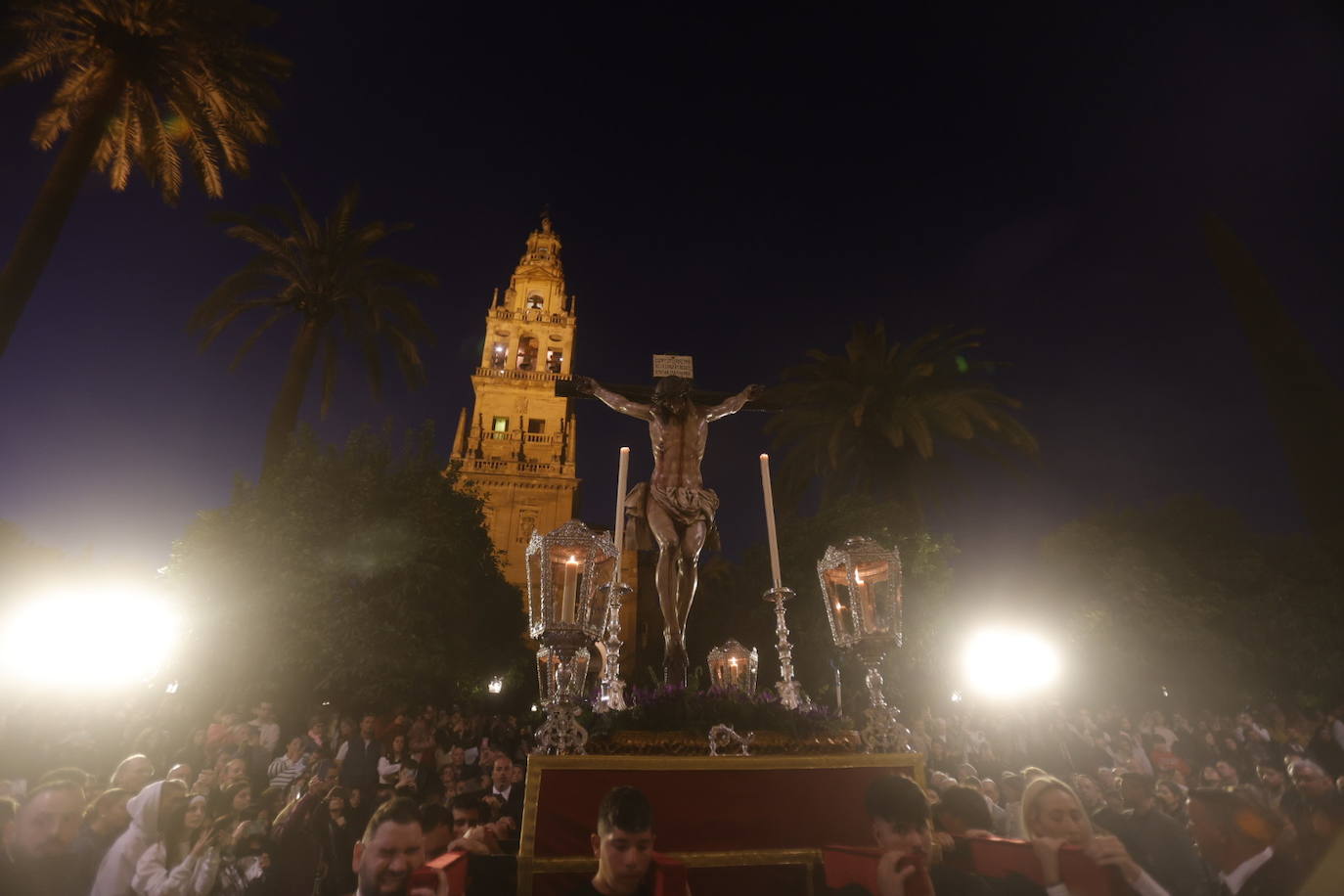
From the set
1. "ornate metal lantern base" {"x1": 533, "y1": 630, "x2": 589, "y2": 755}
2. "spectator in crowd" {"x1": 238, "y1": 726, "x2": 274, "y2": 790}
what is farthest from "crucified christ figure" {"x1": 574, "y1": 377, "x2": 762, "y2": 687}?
"spectator in crowd" {"x1": 238, "y1": 726, "x2": 274, "y2": 790}

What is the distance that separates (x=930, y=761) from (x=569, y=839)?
776 centimetres

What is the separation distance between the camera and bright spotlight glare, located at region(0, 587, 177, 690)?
1225cm

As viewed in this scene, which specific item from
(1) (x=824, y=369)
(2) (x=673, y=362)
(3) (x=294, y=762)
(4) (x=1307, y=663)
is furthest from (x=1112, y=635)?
(3) (x=294, y=762)

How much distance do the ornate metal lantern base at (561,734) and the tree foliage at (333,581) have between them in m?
15.7

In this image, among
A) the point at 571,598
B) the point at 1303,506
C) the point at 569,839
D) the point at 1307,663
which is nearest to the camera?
the point at 569,839

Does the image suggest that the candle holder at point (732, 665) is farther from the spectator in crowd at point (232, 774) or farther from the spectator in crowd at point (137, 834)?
the spectator in crowd at point (137, 834)

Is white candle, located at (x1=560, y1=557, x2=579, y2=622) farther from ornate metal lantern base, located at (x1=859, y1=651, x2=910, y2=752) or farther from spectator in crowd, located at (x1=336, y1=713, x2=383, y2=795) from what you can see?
spectator in crowd, located at (x1=336, y1=713, x2=383, y2=795)

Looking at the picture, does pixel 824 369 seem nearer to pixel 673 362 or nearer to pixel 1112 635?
pixel 1112 635

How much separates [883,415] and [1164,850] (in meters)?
19.4

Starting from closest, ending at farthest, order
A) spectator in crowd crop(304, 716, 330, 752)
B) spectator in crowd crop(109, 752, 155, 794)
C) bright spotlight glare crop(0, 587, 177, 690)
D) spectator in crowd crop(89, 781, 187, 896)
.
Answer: spectator in crowd crop(89, 781, 187, 896) → spectator in crowd crop(109, 752, 155, 794) → spectator in crowd crop(304, 716, 330, 752) → bright spotlight glare crop(0, 587, 177, 690)

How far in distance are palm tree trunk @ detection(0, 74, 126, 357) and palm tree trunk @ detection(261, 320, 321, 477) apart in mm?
7120

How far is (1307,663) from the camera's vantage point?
65.8 ft

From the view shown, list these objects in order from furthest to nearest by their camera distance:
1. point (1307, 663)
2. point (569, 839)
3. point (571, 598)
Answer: point (1307, 663)
point (571, 598)
point (569, 839)

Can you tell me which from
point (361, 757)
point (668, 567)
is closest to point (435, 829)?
point (668, 567)
